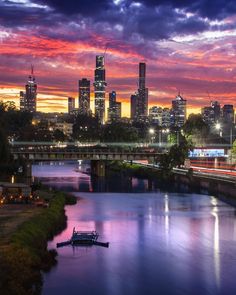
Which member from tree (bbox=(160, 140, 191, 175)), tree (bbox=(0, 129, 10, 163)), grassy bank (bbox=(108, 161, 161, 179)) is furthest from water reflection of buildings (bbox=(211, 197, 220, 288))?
grassy bank (bbox=(108, 161, 161, 179))

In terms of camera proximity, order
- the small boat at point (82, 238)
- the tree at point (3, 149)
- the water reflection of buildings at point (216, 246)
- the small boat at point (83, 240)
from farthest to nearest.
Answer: the tree at point (3, 149) < the small boat at point (82, 238) < the small boat at point (83, 240) < the water reflection of buildings at point (216, 246)

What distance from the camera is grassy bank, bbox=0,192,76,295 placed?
4375 centimetres

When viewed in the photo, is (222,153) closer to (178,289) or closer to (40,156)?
(40,156)

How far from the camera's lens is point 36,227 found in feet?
209

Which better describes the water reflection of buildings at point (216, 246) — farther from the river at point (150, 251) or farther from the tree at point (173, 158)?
the tree at point (173, 158)

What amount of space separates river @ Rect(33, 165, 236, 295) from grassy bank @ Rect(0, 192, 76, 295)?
3.73ft

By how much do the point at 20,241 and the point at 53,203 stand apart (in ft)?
111

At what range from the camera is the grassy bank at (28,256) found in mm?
43750

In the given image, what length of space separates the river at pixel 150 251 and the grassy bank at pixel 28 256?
1136mm

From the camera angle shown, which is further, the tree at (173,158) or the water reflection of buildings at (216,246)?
the tree at (173,158)

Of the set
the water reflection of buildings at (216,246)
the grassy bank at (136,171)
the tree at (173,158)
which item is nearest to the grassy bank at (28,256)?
the water reflection of buildings at (216,246)

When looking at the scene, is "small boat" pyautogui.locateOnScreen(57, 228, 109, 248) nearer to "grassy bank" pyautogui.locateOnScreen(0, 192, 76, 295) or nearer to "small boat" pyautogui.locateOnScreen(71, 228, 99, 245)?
"small boat" pyautogui.locateOnScreen(71, 228, 99, 245)

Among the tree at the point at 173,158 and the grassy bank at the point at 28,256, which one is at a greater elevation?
the tree at the point at 173,158

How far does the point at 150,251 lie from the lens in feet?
209
